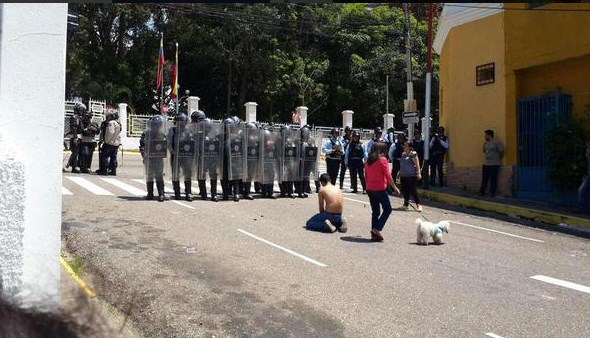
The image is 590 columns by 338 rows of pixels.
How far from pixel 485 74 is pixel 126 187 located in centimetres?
1005

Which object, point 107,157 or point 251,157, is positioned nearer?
point 251,157

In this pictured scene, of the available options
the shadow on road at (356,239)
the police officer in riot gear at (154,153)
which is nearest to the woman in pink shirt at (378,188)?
the shadow on road at (356,239)

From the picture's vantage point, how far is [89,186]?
13039 mm

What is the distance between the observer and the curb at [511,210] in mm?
11211

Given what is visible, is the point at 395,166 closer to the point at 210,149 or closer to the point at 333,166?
the point at 333,166

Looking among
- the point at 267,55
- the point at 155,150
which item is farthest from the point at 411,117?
the point at 267,55

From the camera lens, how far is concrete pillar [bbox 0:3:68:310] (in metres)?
3.80

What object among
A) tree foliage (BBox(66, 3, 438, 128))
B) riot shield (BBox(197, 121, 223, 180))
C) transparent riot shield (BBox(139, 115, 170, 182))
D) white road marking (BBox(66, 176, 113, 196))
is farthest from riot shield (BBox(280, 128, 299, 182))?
tree foliage (BBox(66, 3, 438, 128))

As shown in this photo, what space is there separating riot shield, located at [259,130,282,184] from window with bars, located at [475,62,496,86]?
6.48 m

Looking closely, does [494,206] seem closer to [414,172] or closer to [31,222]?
[414,172]

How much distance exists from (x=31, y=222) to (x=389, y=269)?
4.28 meters

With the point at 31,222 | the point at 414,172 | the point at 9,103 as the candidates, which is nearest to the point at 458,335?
the point at 31,222

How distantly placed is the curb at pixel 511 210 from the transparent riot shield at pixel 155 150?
7.21 metres

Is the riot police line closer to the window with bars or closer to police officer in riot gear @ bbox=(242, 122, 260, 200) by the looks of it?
police officer in riot gear @ bbox=(242, 122, 260, 200)
